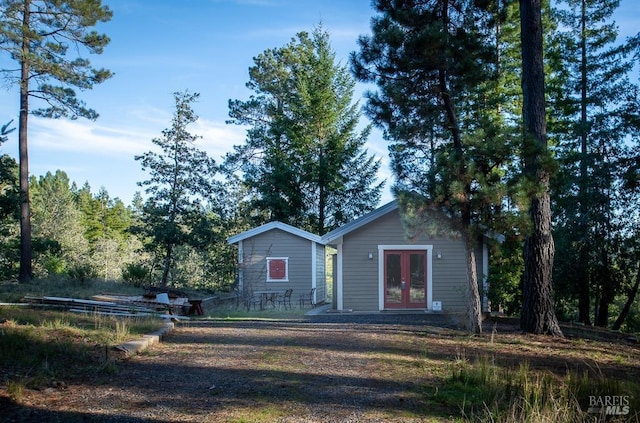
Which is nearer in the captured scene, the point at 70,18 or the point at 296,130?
the point at 70,18

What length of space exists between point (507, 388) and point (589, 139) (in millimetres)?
14975

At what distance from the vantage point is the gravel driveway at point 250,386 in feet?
13.4

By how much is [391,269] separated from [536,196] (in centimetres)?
777

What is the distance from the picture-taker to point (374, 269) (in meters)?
16.6

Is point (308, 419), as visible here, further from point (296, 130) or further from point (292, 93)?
point (292, 93)

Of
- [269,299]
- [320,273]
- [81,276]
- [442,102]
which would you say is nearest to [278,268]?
[269,299]

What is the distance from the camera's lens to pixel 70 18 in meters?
18.5

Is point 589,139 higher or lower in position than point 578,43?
lower

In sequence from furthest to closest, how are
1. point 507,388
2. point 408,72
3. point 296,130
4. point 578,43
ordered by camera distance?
point 296,130 → point 578,43 → point 408,72 → point 507,388

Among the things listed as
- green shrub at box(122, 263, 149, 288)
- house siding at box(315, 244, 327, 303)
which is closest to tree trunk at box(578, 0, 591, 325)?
house siding at box(315, 244, 327, 303)

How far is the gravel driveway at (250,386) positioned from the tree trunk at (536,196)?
3476mm

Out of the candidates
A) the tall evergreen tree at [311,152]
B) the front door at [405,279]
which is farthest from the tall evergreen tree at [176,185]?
the front door at [405,279]

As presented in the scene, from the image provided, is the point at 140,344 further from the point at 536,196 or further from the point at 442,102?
the point at 442,102

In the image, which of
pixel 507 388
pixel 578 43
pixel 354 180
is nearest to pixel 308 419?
pixel 507 388
